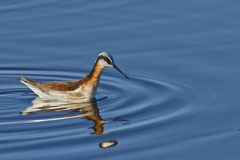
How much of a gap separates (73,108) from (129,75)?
1.88 m

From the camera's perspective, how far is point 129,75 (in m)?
23.4

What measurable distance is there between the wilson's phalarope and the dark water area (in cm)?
33

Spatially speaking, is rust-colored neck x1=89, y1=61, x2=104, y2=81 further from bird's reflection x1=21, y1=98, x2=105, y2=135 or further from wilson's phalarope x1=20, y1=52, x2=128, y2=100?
bird's reflection x1=21, y1=98, x2=105, y2=135

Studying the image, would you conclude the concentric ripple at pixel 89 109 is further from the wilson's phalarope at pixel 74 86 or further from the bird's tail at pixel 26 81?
the bird's tail at pixel 26 81

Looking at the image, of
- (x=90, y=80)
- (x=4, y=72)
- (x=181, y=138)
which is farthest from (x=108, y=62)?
(x=181, y=138)

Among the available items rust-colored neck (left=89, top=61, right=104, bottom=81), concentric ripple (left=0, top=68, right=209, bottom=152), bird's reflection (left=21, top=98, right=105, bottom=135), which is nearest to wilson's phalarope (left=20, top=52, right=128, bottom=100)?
rust-colored neck (left=89, top=61, right=104, bottom=81)

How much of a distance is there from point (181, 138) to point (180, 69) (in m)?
4.55

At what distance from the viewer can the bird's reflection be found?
820 inches

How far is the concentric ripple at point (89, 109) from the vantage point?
19.5 meters

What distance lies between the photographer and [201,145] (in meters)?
18.7

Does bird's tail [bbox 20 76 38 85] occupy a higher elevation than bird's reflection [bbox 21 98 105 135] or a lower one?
higher

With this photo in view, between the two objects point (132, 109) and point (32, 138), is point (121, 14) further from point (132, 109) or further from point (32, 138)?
point (32, 138)

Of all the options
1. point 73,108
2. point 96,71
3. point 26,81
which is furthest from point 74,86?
point 26,81

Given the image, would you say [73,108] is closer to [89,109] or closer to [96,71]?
[89,109]
